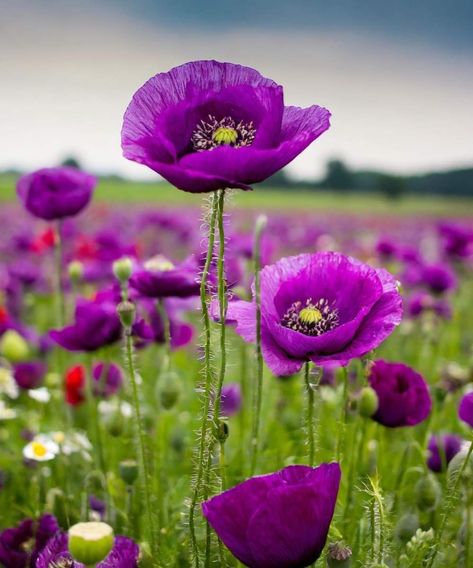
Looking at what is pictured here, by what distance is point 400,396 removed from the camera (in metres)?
1.45

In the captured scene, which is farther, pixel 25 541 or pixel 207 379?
pixel 25 541

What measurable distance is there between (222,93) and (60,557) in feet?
2.20

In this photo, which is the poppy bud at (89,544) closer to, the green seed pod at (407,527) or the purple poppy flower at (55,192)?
the green seed pod at (407,527)

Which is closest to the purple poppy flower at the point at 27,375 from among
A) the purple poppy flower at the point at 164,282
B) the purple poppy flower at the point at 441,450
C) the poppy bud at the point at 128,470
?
the purple poppy flower at the point at 164,282

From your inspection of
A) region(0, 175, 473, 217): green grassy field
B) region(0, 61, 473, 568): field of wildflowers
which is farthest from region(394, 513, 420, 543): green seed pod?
region(0, 175, 473, 217): green grassy field

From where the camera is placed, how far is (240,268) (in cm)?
308

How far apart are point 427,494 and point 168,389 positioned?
21.3 inches

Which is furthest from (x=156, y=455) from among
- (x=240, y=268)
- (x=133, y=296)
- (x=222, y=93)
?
(x=240, y=268)

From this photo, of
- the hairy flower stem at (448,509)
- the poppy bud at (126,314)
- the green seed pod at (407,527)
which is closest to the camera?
the hairy flower stem at (448,509)

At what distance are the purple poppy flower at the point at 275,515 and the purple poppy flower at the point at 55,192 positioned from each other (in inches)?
50.6

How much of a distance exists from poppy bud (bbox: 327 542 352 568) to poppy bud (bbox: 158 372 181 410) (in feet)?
2.33

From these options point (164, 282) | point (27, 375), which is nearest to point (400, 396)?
point (164, 282)

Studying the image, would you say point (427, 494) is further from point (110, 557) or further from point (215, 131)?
point (215, 131)

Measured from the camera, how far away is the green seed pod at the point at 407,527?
4.39 ft
